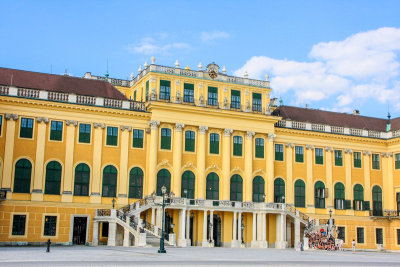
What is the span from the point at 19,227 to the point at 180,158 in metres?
15.2

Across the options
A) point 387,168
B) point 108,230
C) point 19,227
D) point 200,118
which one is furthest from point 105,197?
point 387,168

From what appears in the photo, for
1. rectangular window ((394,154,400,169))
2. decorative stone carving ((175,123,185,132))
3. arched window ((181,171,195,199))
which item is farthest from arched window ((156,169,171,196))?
rectangular window ((394,154,400,169))

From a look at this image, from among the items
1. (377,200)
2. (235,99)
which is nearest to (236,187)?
(235,99)

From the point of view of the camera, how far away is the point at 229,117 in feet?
178

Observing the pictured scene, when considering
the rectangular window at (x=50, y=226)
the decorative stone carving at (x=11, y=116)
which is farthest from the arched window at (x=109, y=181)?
the decorative stone carving at (x=11, y=116)

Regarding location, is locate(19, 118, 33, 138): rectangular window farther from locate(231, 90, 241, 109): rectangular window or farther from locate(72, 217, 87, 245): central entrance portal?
locate(231, 90, 241, 109): rectangular window

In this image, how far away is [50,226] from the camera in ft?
153

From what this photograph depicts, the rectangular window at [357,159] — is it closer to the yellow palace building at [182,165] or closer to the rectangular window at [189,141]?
the yellow palace building at [182,165]

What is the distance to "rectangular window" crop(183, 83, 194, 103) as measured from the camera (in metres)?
53.5

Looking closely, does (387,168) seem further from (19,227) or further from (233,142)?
(19,227)

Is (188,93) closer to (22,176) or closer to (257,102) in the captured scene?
(257,102)

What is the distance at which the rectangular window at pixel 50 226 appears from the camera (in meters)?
46.5

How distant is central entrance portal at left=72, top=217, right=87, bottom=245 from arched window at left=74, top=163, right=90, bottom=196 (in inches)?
87.6

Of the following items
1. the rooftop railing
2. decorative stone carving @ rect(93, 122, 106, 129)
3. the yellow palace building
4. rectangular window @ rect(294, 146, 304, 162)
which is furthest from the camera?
rectangular window @ rect(294, 146, 304, 162)
